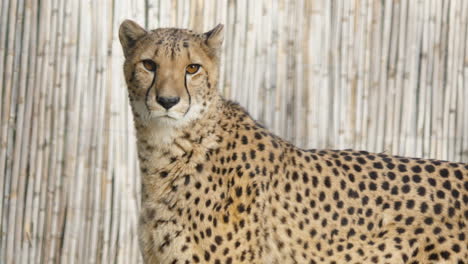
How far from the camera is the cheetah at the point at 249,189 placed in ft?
12.5

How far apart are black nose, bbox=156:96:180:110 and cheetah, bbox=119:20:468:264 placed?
0.11 feet

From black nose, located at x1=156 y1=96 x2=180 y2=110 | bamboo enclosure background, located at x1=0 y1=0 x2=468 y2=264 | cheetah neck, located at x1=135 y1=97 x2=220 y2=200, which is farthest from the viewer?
bamboo enclosure background, located at x1=0 y1=0 x2=468 y2=264

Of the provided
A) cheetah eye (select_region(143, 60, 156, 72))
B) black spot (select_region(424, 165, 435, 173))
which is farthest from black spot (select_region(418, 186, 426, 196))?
cheetah eye (select_region(143, 60, 156, 72))

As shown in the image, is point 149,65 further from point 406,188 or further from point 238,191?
point 406,188

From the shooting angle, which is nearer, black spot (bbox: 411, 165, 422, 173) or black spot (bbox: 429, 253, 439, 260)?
black spot (bbox: 429, 253, 439, 260)

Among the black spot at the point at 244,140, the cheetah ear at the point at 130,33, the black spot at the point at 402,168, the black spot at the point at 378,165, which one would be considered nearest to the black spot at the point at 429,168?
the black spot at the point at 402,168

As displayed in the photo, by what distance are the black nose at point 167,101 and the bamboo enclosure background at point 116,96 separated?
1.86 meters

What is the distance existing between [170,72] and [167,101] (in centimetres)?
18

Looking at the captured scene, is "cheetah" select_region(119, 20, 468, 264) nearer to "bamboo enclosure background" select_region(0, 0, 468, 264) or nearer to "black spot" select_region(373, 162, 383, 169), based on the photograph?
"black spot" select_region(373, 162, 383, 169)

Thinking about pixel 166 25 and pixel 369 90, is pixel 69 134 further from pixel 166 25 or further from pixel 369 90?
pixel 369 90

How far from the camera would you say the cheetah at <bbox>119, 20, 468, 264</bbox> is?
3.81 meters

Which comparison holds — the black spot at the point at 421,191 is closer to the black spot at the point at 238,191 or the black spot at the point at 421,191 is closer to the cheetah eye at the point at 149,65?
the black spot at the point at 238,191

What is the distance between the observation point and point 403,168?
4.18 meters

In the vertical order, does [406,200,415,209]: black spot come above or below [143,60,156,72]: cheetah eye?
below
